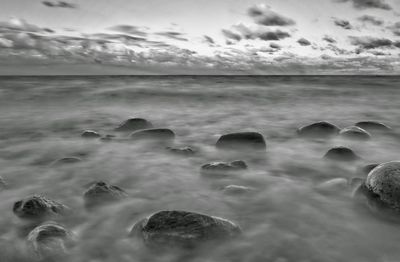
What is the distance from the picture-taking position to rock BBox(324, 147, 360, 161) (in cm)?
361

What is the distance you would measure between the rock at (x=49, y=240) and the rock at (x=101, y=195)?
1.62 feet

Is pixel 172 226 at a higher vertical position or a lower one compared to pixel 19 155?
higher

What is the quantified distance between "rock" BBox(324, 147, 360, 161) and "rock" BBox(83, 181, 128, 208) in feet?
7.16

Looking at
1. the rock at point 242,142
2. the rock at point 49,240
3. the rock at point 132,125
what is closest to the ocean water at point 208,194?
the rock at point 49,240

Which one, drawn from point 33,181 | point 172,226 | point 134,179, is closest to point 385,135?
point 134,179

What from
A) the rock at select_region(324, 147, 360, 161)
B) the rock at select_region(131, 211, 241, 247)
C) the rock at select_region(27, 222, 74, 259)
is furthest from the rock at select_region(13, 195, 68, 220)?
the rock at select_region(324, 147, 360, 161)

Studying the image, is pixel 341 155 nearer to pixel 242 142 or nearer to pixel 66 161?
pixel 242 142

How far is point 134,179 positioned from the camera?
123 inches

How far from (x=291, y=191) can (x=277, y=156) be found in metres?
1.16

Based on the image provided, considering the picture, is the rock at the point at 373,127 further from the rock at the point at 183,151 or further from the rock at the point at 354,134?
the rock at the point at 183,151

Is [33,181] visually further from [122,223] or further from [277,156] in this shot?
[277,156]

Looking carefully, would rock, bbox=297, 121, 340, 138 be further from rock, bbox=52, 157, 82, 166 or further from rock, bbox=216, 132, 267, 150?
rock, bbox=52, 157, 82, 166

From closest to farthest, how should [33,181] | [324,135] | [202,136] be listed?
[33,181] → [324,135] → [202,136]

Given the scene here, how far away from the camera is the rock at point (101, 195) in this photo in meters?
2.46
